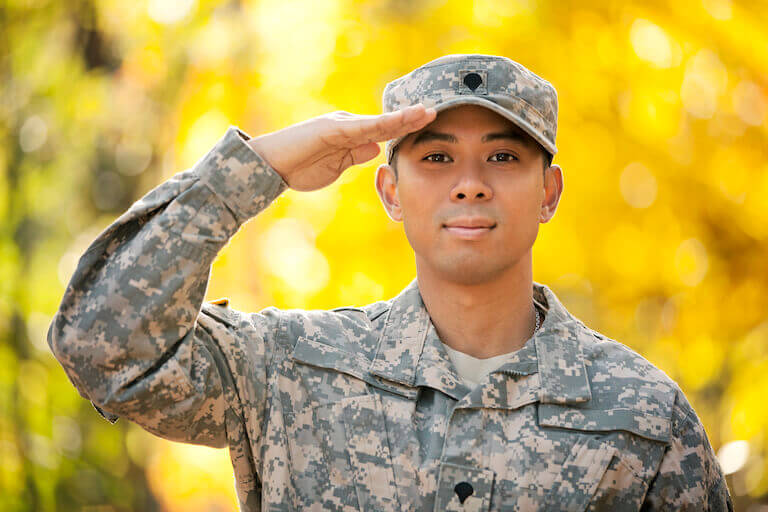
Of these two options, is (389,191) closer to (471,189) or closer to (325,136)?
(471,189)

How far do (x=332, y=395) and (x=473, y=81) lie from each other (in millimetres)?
973

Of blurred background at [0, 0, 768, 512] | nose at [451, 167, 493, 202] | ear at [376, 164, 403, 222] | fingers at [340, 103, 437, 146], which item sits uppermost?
blurred background at [0, 0, 768, 512]

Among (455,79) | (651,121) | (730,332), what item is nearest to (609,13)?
(651,121)

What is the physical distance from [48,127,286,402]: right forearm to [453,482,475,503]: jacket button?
31.4 inches

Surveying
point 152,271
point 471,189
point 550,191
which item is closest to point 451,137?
point 471,189

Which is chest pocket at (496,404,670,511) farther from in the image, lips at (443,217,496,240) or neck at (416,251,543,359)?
lips at (443,217,496,240)

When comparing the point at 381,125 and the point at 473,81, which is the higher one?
the point at 473,81

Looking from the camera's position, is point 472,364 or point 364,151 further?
point 472,364

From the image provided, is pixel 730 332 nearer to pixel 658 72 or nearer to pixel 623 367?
pixel 658 72

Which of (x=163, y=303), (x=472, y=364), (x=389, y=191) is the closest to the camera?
(x=163, y=303)

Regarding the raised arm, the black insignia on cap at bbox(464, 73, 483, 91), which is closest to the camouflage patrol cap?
the black insignia on cap at bbox(464, 73, 483, 91)

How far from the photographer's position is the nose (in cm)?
229

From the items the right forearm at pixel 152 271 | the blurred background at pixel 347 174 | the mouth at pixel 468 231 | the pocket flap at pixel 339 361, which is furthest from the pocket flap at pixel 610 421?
the blurred background at pixel 347 174

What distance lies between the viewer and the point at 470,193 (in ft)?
7.54
